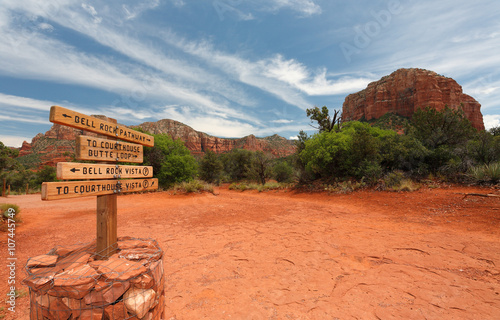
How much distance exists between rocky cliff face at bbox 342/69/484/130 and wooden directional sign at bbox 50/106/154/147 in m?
79.5

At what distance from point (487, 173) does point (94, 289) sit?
15448 millimetres

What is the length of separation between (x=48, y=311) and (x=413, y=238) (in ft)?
24.5

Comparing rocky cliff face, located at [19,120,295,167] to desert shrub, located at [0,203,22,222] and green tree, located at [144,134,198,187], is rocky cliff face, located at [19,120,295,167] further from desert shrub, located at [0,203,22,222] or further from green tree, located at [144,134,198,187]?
desert shrub, located at [0,203,22,222]

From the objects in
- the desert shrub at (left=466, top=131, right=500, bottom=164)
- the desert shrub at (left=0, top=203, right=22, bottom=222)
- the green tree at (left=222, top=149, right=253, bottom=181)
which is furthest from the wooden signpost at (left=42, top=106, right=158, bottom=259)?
the green tree at (left=222, top=149, right=253, bottom=181)

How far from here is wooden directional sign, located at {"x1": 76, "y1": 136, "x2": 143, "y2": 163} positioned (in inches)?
108

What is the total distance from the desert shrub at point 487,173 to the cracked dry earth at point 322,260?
7.65ft

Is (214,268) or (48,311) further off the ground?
(48,311)

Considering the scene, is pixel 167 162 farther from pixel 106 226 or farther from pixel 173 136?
pixel 173 136

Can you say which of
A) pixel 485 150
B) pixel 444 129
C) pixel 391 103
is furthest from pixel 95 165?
pixel 391 103

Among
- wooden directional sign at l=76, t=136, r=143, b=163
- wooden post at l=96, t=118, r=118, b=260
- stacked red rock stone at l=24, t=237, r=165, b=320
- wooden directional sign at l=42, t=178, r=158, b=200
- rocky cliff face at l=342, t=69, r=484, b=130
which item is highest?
rocky cliff face at l=342, t=69, r=484, b=130

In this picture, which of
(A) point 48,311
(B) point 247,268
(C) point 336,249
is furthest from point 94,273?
(C) point 336,249

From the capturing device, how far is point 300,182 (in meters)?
19.3

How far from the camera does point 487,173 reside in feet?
33.7

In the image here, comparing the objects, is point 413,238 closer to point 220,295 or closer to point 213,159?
point 220,295
